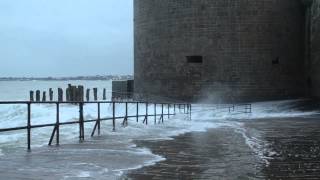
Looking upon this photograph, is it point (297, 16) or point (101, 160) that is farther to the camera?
point (297, 16)

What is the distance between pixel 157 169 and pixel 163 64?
95.9ft

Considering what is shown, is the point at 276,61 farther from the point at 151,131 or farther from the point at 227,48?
the point at 151,131

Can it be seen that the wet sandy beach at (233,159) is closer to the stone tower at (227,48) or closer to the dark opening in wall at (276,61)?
the stone tower at (227,48)

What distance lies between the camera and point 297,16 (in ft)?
121

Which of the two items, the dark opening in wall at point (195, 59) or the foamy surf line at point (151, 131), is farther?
the dark opening in wall at point (195, 59)

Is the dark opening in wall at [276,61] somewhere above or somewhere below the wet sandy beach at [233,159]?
above

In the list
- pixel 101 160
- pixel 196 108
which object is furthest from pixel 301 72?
pixel 101 160

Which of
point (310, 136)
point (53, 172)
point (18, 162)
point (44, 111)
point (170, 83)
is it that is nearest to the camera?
point (53, 172)

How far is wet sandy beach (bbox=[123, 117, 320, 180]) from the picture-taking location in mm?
7461

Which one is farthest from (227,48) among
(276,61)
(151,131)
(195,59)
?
(151,131)

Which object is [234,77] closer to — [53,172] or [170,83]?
[170,83]

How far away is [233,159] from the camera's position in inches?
360

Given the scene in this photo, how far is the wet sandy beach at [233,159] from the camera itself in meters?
7.46

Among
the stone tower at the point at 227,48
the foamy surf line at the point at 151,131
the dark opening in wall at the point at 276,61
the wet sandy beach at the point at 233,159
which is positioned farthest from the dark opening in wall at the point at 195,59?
the wet sandy beach at the point at 233,159
